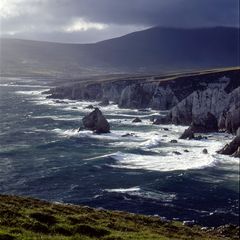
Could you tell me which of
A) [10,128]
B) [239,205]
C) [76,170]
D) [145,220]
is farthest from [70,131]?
[145,220]

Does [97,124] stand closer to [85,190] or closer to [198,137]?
[198,137]

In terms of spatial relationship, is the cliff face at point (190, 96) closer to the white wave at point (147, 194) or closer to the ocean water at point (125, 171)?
the ocean water at point (125, 171)

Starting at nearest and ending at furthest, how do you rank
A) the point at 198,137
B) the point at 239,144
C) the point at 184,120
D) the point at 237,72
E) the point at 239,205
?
the point at 239,205, the point at 239,144, the point at 198,137, the point at 184,120, the point at 237,72

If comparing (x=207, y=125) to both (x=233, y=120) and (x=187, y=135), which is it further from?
(x=187, y=135)

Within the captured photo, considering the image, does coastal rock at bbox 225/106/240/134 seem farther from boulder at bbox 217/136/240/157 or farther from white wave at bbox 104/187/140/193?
white wave at bbox 104/187/140/193

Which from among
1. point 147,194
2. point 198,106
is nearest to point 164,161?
point 147,194
